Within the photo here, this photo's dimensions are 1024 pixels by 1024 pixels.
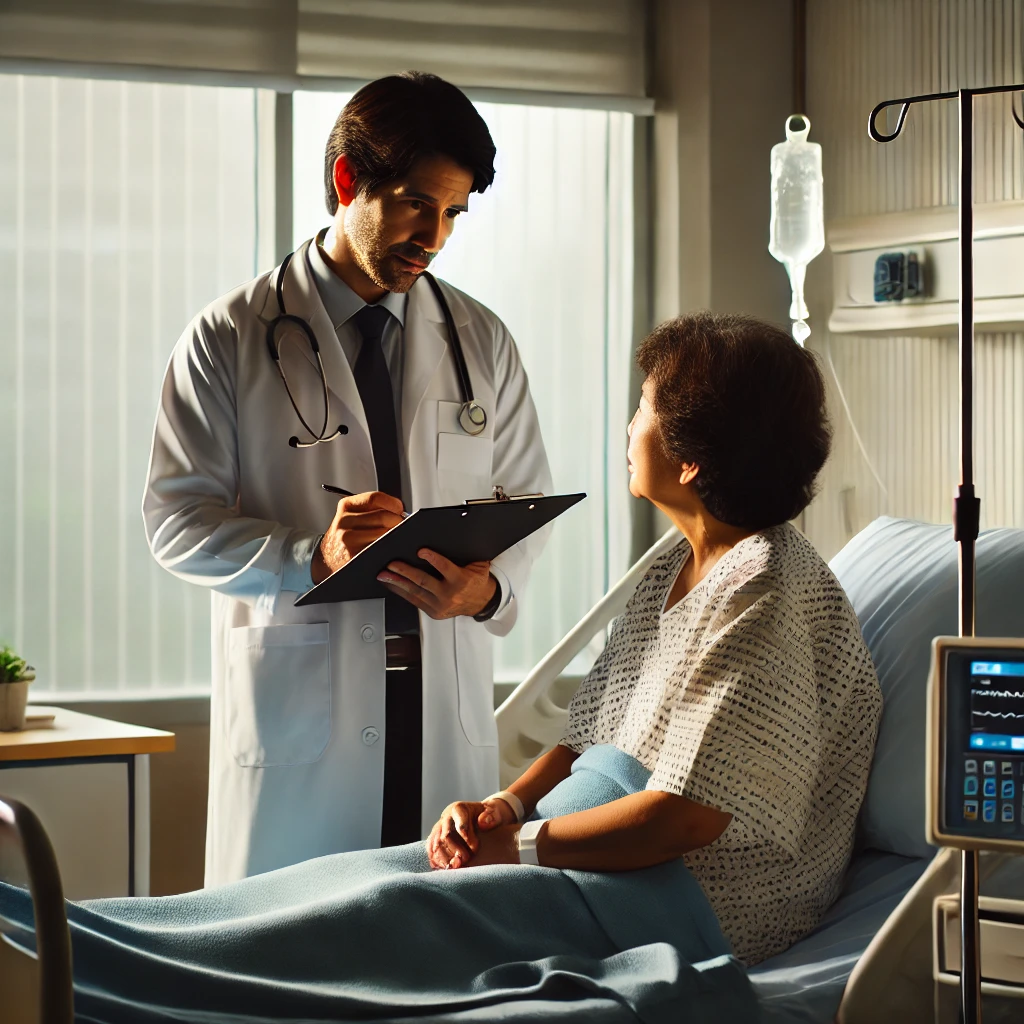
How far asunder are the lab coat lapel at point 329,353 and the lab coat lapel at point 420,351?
0.27ft

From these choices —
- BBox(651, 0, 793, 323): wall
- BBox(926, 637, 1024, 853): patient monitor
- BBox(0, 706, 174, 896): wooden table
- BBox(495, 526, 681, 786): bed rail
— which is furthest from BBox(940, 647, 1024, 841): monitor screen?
BBox(651, 0, 793, 323): wall

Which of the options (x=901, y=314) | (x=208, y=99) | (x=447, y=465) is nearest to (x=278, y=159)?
(x=208, y=99)

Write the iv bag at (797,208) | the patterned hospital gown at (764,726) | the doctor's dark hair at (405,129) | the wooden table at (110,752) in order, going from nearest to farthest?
the patterned hospital gown at (764,726), the doctor's dark hair at (405,129), the wooden table at (110,752), the iv bag at (797,208)

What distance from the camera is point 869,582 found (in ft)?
5.87

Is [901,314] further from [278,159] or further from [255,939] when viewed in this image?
[255,939]

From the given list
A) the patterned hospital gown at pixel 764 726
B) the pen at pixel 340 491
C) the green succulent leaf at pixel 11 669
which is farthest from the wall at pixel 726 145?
the green succulent leaf at pixel 11 669

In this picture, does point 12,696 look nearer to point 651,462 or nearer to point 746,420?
point 651,462

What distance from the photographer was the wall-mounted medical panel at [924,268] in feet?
7.90

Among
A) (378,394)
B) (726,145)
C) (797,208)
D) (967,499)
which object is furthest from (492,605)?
(726,145)

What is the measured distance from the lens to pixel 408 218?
6.24 ft

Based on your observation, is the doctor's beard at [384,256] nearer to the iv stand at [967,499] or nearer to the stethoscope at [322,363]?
the stethoscope at [322,363]

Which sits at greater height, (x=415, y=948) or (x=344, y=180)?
(x=344, y=180)

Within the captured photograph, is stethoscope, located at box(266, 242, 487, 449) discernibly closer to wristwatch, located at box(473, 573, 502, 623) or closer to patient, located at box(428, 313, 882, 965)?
wristwatch, located at box(473, 573, 502, 623)

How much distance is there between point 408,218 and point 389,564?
554mm
